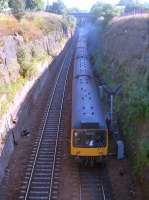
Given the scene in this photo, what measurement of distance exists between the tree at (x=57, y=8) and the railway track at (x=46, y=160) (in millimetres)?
94037

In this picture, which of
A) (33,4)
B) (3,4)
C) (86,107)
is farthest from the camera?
(33,4)

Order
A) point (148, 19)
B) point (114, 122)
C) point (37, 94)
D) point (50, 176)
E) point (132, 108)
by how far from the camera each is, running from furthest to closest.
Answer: point (148, 19) → point (37, 94) → point (114, 122) → point (132, 108) → point (50, 176)

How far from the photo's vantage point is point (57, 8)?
121625 mm

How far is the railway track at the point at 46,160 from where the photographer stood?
1741 cm

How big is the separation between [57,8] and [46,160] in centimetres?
10647

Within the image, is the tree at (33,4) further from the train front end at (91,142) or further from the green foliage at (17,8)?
the train front end at (91,142)

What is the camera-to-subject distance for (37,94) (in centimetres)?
3481

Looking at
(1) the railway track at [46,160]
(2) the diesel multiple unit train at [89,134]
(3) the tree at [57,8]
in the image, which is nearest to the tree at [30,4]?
(3) the tree at [57,8]

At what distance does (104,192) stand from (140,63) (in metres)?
11.2

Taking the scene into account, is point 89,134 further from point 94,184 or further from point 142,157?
point 142,157

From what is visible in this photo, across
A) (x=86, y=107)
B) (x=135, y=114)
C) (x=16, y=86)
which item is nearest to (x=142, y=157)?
(x=135, y=114)

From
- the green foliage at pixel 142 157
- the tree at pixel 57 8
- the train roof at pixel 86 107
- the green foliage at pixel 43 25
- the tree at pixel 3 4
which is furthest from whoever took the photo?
the tree at pixel 57 8

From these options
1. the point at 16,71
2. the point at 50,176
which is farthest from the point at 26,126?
the point at 50,176

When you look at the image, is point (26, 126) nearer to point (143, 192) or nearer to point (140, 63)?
point (140, 63)
